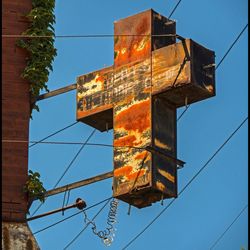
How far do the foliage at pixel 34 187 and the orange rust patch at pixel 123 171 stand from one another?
1150 millimetres

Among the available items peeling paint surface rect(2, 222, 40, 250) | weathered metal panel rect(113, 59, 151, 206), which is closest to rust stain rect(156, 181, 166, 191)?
weathered metal panel rect(113, 59, 151, 206)

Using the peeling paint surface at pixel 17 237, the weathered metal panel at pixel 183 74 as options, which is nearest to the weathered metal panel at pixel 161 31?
the weathered metal panel at pixel 183 74

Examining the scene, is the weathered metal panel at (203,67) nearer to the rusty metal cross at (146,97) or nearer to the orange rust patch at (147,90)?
the rusty metal cross at (146,97)

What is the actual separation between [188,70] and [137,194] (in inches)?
78.4

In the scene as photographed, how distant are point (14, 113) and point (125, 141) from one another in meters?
1.74

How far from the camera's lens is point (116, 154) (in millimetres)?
42594

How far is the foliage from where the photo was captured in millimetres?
42406

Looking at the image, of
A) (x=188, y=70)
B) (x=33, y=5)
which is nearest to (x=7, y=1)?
(x=33, y=5)

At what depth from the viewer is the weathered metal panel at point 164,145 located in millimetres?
42031

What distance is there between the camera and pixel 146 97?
1674 inches

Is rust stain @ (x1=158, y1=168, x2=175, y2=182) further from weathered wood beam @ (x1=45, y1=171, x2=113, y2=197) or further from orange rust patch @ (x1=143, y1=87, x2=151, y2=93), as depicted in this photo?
orange rust patch @ (x1=143, y1=87, x2=151, y2=93)

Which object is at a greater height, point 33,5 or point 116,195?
point 33,5

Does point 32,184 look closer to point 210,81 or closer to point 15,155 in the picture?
point 15,155

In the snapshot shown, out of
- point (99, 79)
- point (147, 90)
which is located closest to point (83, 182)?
point (147, 90)
